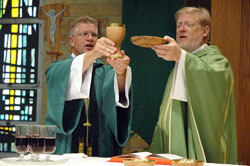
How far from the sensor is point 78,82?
139 inches

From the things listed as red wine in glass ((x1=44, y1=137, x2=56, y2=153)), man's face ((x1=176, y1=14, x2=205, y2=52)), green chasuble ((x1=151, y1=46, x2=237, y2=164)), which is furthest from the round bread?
red wine in glass ((x1=44, y1=137, x2=56, y2=153))

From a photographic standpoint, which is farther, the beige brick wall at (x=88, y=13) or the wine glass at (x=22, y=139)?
the beige brick wall at (x=88, y=13)

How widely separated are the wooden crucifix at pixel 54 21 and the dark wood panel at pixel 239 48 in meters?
1.90

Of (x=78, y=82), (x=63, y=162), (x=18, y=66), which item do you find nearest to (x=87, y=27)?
(x=78, y=82)

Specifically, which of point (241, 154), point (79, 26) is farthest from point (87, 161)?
point (241, 154)

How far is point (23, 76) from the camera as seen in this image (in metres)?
6.17

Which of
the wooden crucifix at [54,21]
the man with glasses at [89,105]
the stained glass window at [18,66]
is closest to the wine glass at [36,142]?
the man with glasses at [89,105]

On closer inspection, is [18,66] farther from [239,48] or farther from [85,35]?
[239,48]

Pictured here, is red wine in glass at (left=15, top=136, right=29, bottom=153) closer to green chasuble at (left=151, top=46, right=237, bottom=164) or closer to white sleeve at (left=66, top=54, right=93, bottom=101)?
white sleeve at (left=66, top=54, right=93, bottom=101)

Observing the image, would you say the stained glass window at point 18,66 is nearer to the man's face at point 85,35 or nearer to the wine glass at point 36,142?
the man's face at point 85,35

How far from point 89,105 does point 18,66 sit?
2.70m

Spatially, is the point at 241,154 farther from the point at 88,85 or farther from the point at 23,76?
the point at 23,76

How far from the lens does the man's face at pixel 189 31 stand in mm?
3893

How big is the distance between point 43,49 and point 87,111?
2.55 meters
